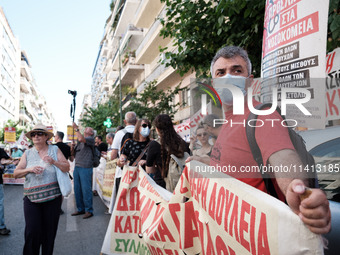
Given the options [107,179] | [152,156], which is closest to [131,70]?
[107,179]

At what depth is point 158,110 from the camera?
61.9 feet

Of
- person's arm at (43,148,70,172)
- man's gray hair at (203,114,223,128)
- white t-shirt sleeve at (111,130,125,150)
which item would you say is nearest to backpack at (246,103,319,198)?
man's gray hair at (203,114,223,128)

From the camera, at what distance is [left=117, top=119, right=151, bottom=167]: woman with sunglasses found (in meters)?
5.11

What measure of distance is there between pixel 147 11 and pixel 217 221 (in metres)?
25.7

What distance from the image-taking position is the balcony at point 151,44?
73.0ft

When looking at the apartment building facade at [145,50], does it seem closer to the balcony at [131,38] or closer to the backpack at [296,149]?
the balcony at [131,38]

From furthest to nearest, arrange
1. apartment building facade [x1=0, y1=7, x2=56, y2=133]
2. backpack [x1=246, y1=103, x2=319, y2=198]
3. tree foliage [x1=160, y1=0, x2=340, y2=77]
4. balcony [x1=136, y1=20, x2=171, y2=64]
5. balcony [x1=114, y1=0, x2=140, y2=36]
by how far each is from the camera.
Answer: apartment building facade [x1=0, y1=7, x2=56, y2=133], balcony [x1=114, y1=0, x2=140, y2=36], balcony [x1=136, y1=20, x2=171, y2=64], tree foliage [x1=160, y1=0, x2=340, y2=77], backpack [x1=246, y1=103, x2=319, y2=198]

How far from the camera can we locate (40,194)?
3875 mm

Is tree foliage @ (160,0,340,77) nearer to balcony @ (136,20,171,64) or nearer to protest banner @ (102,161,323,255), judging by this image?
protest banner @ (102,161,323,255)

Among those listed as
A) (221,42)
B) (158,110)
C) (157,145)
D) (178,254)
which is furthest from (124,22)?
(178,254)

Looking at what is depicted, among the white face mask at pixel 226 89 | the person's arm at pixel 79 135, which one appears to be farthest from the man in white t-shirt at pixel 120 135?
the white face mask at pixel 226 89

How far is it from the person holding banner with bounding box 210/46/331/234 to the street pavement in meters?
3.80

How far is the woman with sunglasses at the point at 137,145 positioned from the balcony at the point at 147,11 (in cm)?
1971

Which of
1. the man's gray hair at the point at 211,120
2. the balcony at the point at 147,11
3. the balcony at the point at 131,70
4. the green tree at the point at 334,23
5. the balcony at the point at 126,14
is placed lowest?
the man's gray hair at the point at 211,120
